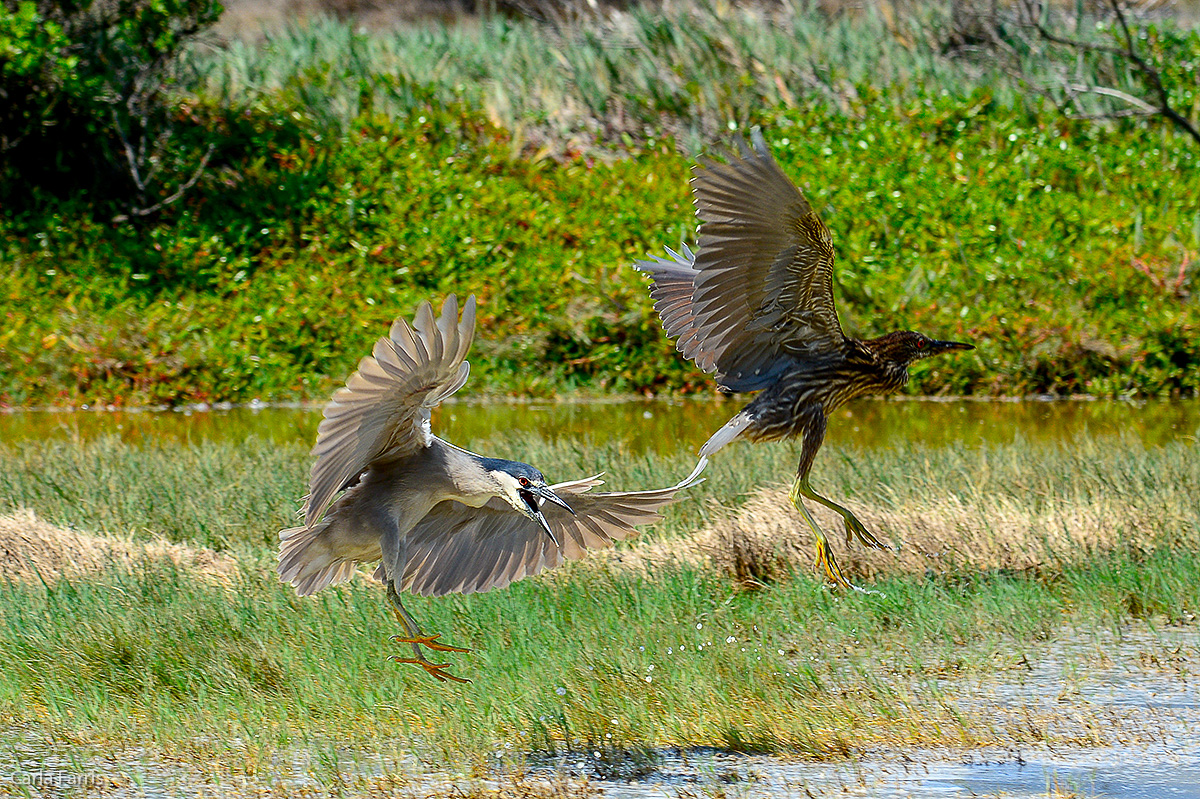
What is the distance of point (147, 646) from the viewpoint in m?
5.54

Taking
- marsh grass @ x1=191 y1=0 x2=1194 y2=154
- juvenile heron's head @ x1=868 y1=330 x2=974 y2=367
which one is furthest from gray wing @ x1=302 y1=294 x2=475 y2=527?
marsh grass @ x1=191 y1=0 x2=1194 y2=154

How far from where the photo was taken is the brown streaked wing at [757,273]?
4.95 metres

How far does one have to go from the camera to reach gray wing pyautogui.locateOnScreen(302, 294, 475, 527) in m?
3.89

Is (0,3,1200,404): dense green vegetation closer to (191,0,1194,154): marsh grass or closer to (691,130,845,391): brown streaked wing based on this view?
(191,0,1194,154): marsh grass

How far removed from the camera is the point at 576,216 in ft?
51.2

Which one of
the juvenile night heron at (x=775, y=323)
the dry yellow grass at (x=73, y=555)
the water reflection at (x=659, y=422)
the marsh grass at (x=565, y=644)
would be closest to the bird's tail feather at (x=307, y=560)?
the marsh grass at (x=565, y=644)

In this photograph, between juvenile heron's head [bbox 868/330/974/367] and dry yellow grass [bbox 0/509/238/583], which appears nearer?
juvenile heron's head [bbox 868/330/974/367]

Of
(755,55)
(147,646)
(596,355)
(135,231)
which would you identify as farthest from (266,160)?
(147,646)

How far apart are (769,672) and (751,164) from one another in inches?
70.6

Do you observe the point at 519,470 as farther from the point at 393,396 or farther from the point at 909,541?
the point at 909,541

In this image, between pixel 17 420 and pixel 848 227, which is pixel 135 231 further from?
pixel 848 227

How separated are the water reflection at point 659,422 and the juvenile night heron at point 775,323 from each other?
4.64 m

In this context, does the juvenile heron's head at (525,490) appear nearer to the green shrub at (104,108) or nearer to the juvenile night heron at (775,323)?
the juvenile night heron at (775,323)

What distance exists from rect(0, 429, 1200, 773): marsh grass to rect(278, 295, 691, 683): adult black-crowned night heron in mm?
417
